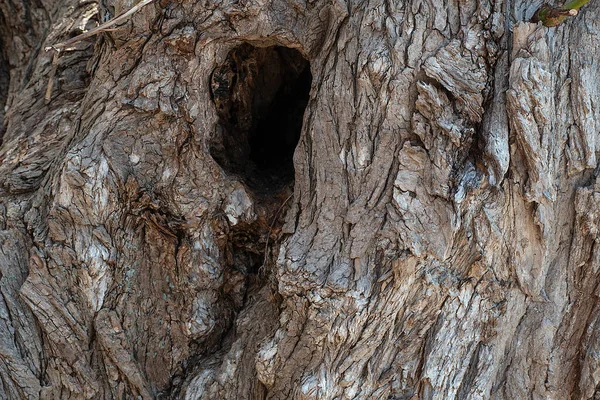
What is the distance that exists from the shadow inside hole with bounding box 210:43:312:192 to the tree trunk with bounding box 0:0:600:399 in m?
0.02

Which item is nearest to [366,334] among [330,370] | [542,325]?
[330,370]

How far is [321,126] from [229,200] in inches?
17.1

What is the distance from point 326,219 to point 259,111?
85cm

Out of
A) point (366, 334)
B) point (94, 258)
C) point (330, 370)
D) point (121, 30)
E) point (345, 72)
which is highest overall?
point (121, 30)

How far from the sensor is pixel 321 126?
1.99 meters

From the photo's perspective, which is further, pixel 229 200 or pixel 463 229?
pixel 229 200

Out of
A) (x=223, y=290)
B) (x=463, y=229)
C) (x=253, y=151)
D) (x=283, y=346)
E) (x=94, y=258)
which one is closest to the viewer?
(x=463, y=229)

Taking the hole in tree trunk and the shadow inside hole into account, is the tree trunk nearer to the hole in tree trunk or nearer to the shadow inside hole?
the shadow inside hole

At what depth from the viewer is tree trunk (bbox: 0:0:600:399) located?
1.83 meters

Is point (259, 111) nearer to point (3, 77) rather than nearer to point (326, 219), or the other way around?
point (326, 219)

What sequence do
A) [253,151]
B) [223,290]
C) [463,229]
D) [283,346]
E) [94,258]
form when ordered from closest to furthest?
[463,229] → [283,346] → [94,258] → [223,290] → [253,151]

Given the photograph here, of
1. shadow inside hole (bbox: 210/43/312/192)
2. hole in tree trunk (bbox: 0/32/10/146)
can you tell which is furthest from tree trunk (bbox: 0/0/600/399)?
hole in tree trunk (bbox: 0/32/10/146)

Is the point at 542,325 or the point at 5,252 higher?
the point at 5,252

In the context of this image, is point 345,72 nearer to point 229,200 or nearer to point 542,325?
point 229,200
